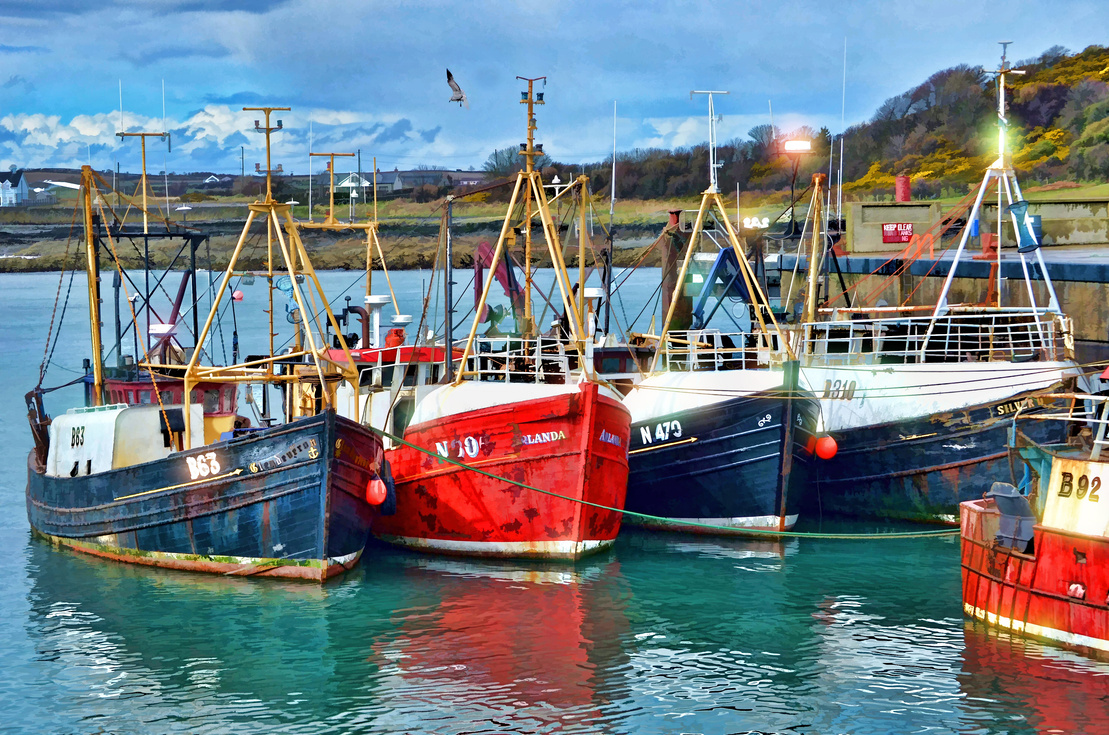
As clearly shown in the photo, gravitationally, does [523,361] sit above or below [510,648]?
above

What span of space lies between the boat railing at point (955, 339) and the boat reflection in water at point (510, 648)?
715 cm

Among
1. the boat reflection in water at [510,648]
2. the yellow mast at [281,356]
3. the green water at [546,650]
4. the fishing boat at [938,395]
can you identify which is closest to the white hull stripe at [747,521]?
the green water at [546,650]

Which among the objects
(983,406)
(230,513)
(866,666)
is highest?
(983,406)

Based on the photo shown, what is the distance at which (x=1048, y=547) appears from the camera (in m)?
16.8

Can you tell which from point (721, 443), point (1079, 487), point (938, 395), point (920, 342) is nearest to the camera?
point (1079, 487)

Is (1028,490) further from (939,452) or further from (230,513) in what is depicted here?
(230,513)

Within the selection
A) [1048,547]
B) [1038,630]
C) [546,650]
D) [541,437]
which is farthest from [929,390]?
[546,650]

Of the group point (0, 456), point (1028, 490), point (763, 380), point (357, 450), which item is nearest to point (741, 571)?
point (763, 380)

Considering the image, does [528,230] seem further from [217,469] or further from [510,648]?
[510,648]

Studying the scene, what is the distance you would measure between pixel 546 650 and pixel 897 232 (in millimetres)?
32194

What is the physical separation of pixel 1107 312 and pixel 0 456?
29981mm

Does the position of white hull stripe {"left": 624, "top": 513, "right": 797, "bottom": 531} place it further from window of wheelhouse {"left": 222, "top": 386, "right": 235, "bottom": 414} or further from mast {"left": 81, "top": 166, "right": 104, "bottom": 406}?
mast {"left": 81, "top": 166, "right": 104, "bottom": 406}

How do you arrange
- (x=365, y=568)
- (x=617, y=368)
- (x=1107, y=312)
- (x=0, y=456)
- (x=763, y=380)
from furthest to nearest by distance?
1. (x=0, y=456)
2. (x=1107, y=312)
3. (x=617, y=368)
4. (x=763, y=380)
5. (x=365, y=568)

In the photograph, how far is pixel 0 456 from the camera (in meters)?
37.0
